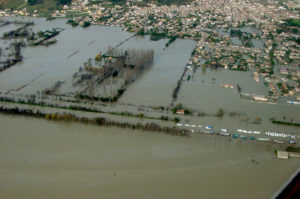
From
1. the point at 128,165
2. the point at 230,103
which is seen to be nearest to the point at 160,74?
the point at 230,103

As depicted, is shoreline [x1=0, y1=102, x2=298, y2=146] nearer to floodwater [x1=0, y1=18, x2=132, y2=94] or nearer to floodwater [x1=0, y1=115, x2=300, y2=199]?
floodwater [x1=0, y1=115, x2=300, y2=199]

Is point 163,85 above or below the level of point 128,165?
above

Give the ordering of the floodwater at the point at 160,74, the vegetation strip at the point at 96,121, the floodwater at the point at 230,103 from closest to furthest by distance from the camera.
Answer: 1. the vegetation strip at the point at 96,121
2. the floodwater at the point at 230,103
3. the floodwater at the point at 160,74

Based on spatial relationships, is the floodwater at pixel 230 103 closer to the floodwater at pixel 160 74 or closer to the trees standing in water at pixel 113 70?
the floodwater at pixel 160 74

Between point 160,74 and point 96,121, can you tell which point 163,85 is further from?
point 96,121

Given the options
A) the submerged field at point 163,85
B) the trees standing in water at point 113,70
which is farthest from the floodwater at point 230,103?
the trees standing in water at point 113,70

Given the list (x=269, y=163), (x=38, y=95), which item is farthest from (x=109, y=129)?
(x=269, y=163)

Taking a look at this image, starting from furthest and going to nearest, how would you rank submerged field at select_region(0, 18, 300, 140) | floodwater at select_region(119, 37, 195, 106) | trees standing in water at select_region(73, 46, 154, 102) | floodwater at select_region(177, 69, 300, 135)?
1. trees standing in water at select_region(73, 46, 154, 102)
2. floodwater at select_region(119, 37, 195, 106)
3. submerged field at select_region(0, 18, 300, 140)
4. floodwater at select_region(177, 69, 300, 135)

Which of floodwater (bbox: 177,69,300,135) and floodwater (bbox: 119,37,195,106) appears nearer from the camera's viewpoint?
floodwater (bbox: 177,69,300,135)

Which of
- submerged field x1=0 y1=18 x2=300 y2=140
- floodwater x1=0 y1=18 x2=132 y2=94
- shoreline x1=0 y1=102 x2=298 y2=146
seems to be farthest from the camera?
floodwater x1=0 y1=18 x2=132 y2=94

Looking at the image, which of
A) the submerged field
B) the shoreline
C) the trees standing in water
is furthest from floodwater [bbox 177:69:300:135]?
the trees standing in water
